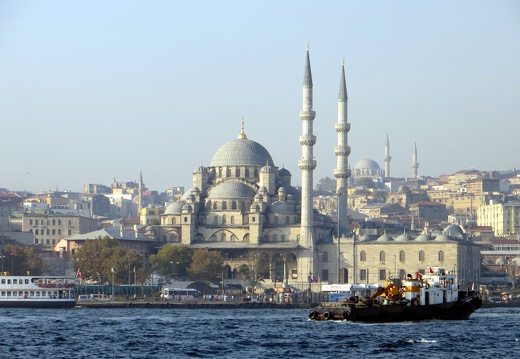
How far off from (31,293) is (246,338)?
3293cm

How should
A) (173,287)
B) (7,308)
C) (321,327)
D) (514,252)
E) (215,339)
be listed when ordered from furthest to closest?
(514,252) < (173,287) < (7,308) < (321,327) < (215,339)

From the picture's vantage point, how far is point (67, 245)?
119438 millimetres

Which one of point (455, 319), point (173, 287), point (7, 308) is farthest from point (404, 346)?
point (173, 287)

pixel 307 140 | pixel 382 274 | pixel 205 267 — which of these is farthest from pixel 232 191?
pixel 382 274

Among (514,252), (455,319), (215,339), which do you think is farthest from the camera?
(514,252)

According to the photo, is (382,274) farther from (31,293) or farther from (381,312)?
(381,312)

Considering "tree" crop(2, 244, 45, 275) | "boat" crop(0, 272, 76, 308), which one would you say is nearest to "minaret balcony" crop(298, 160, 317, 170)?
"tree" crop(2, 244, 45, 275)

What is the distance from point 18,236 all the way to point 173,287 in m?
29.5

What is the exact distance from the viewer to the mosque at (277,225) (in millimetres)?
111000

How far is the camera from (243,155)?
121812 millimetres

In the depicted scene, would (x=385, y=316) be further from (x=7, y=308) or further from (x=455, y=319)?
(x=7, y=308)

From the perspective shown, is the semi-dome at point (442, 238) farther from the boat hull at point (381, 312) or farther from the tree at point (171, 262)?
the boat hull at point (381, 312)

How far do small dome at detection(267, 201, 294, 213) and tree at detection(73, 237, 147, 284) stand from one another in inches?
514

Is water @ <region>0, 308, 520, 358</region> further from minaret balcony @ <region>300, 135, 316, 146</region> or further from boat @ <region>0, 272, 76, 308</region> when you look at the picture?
minaret balcony @ <region>300, 135, 316, 146</region>
